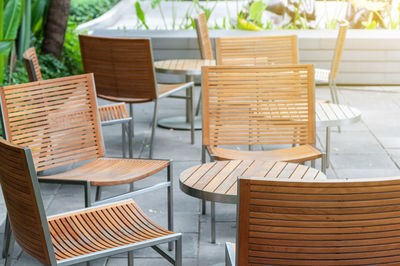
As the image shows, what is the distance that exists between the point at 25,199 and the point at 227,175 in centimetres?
129

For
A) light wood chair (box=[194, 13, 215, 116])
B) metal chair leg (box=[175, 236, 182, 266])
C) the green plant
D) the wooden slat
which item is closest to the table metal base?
light wood chair (box=[194, 13, 215, 116])

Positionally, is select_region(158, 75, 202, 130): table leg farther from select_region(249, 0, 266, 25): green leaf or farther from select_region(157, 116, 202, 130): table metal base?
select_region(249, 0, 266, 25): green leaf

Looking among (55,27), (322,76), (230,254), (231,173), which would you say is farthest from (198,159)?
(55,27)

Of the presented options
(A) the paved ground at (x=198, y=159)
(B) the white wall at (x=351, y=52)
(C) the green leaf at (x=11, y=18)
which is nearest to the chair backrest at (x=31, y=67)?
(A) the paved ground at (x=198, y=159)

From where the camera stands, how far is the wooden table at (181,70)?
666cm

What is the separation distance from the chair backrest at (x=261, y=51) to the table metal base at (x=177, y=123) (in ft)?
3.73

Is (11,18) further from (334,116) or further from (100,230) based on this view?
(100,230)

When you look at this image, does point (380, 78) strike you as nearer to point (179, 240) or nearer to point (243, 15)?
point (243, 15)

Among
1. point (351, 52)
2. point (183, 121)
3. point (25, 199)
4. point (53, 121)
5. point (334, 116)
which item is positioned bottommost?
point (183, 121)

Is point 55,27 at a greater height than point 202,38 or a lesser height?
lesser

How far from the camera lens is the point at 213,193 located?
339cm

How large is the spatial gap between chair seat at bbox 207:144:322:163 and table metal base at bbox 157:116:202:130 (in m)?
2.67

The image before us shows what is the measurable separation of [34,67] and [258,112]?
1.64 metres

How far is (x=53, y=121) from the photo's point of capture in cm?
414
